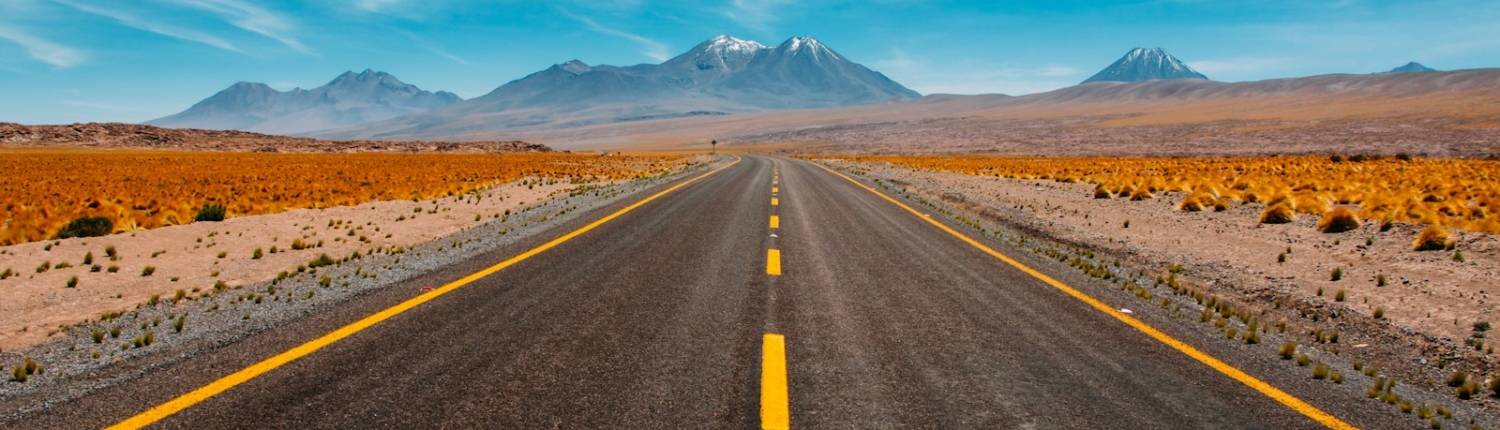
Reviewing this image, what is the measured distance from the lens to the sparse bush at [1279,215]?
40.4 ft

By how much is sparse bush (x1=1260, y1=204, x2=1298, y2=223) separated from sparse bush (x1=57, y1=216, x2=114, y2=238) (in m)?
20.5

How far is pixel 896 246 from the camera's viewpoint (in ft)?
31.9

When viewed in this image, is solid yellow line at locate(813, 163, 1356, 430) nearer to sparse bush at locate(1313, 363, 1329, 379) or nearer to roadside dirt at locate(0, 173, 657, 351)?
sparse bush at locate(1313, 363, 1329, 379)

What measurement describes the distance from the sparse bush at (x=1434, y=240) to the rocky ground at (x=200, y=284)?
1328 cm

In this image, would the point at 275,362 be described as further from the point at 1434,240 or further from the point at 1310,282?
the point at 1434,240

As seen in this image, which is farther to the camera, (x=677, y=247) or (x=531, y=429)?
(x=677, y=247)

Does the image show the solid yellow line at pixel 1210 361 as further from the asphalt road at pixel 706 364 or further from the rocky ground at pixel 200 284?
the rocky ground at pixel 200 284

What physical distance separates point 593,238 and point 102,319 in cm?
557

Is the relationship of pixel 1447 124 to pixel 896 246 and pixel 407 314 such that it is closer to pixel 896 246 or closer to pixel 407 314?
pixel 896 246

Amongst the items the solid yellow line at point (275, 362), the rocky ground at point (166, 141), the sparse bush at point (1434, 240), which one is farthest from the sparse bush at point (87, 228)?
the rocky ground at point (166, 141)

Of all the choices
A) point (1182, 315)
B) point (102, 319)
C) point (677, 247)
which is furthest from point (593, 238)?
point (1182, 315)

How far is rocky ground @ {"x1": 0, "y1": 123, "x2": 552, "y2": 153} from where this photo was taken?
226 ft

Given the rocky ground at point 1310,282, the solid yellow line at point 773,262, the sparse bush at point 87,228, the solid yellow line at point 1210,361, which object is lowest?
the rocky ground at point 1310,282

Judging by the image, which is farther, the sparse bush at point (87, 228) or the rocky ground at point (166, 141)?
the rocky ground at point (166, 141)
